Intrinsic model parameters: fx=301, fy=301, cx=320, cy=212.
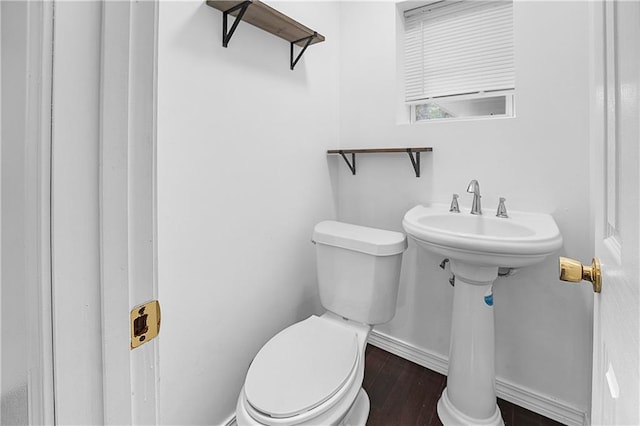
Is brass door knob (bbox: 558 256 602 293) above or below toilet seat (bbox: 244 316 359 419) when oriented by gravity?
above

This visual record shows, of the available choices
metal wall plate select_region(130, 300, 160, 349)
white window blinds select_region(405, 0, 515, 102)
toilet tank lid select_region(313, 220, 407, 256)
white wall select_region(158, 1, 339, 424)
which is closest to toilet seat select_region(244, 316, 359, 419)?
white wall select_region(158, 1, 339, 424)

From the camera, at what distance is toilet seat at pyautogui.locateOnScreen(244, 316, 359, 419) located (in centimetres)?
92

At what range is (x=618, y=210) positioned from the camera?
1.31ft

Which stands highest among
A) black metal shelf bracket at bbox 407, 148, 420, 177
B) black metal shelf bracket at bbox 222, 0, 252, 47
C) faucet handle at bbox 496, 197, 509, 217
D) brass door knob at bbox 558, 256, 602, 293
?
black metal shelf bracket at bbox 222, 0, 252, 47

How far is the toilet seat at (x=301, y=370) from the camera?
3.01 ft

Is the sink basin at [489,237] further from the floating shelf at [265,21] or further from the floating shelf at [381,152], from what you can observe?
the floating shelf at [265,21]

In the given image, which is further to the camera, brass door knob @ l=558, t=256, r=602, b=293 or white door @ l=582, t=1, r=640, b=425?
brass door knob @ l=558, t=256, r=602, b=293

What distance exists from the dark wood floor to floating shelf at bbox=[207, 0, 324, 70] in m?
1.64

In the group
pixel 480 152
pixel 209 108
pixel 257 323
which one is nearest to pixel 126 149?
pixel 209 108

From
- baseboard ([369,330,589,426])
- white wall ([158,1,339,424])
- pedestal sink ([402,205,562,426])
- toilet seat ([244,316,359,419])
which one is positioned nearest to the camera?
toilet seat ([244,316,359,419])

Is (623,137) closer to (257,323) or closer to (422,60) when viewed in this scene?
(257,323)

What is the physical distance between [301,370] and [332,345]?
0.60 ft

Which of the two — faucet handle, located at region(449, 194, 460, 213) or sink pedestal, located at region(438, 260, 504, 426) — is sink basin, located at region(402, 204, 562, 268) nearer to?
faucet handle, located at region(449, 194, 460, 213)

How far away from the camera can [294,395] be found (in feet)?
3.09
